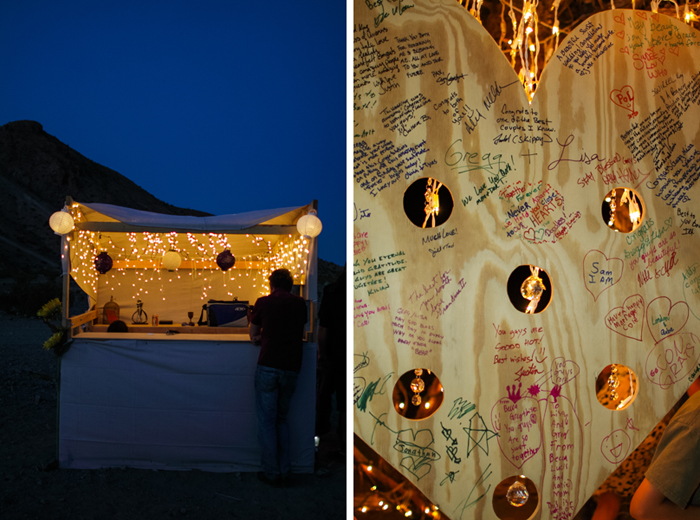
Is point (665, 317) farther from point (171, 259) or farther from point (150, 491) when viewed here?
point (171, 259)

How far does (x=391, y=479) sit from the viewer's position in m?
1.53

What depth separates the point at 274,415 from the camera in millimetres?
3504

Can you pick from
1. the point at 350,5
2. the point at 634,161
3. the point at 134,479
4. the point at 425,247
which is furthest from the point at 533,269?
the point at 134,479

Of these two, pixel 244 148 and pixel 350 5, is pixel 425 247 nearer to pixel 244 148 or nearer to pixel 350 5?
pixel 350 5

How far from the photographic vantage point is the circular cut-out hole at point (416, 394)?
1.55 meters

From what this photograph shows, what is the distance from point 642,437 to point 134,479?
377 centimetres

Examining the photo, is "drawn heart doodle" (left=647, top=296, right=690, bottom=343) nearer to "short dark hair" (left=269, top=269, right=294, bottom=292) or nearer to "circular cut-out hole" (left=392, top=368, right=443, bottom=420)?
"circular cut-out hole" (left=392, top=368, right=443, bottom=420)

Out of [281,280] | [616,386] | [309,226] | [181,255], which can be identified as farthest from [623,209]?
[181,255]

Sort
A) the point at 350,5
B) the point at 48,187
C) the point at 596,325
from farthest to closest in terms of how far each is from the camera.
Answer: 1. the point at 48,187
2. the point at 596,325
3. the point at 350,5

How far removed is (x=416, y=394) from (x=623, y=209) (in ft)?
3.53

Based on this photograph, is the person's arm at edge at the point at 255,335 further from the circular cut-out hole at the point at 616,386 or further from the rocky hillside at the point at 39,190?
the rocky hillside at the point at 39,190

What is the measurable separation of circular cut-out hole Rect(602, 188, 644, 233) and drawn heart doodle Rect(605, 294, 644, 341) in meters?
0.27

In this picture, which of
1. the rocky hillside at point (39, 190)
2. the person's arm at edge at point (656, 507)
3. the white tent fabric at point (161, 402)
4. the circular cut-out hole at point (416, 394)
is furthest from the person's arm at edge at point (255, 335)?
the rocky hillside at point (39, 190)

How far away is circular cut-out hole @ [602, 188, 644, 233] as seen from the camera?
1.62m
